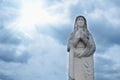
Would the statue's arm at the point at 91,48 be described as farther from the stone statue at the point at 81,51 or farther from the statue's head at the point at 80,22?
the statue's head at the point at 80,22

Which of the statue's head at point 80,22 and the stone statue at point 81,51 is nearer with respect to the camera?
the stone statue at point 81,51

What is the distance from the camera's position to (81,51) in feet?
72.2

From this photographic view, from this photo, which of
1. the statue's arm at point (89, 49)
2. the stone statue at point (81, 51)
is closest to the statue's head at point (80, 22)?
the stone statue at point (81, 51)

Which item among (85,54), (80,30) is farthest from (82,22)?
(85,54)

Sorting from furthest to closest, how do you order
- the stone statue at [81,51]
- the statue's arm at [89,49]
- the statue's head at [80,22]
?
the statue's head at [80,22] < the statue's arm at [89,49] < the stone statue at [81,51]

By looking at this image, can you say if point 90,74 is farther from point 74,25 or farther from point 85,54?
point 74,25

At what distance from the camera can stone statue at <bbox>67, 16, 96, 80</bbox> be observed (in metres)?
21.7

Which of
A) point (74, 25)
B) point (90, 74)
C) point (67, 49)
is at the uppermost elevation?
point (74, 25)

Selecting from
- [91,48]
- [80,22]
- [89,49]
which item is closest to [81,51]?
[89,49]

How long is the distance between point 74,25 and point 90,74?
9.81ft

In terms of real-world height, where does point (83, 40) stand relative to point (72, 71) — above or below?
above

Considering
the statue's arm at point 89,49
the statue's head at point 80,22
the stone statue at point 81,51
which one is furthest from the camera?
the statue's head at point 80,22

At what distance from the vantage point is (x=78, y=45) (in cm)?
2217

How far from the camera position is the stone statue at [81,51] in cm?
2167
